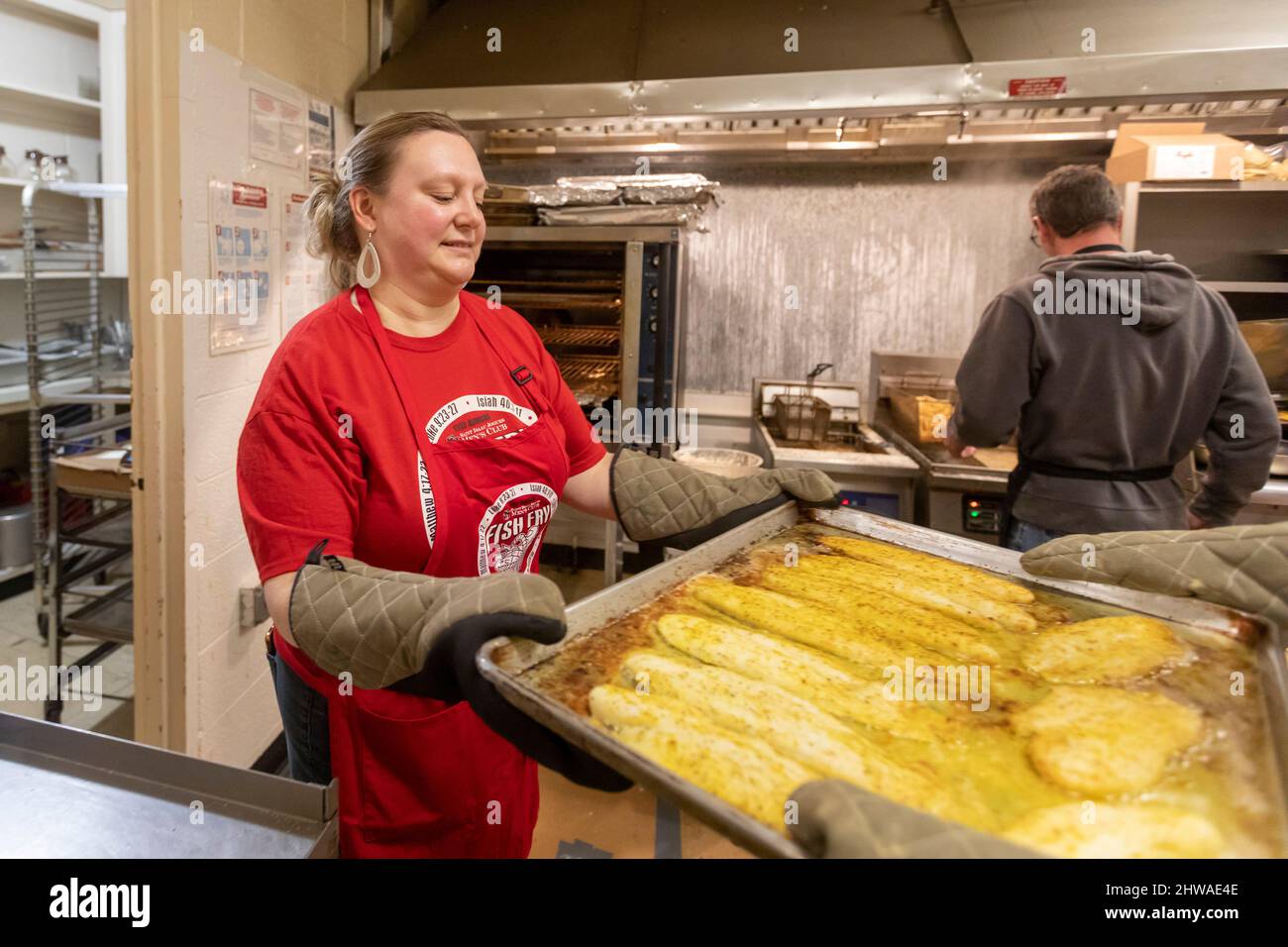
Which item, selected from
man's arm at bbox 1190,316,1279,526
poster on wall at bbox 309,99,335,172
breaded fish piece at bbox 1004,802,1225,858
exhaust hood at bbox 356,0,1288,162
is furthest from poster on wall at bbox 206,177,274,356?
man's arm at bbox 1190,316,1279,526

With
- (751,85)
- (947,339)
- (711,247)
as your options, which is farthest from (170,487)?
(947,339)

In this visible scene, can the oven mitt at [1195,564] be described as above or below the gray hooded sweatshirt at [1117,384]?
below

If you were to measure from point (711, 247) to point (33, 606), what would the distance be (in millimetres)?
4066

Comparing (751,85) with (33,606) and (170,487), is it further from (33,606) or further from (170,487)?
(33,606)

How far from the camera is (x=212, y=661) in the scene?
2494mm

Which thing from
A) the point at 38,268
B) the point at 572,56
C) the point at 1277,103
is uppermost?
the point at 572,56

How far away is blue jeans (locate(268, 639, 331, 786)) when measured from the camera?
1.52 m

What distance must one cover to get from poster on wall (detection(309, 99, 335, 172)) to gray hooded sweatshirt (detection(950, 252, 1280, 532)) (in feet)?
7.91

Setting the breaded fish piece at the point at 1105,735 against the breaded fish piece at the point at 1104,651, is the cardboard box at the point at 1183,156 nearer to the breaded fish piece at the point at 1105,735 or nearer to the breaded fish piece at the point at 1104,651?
the breaded fish piece at the point at 1104,651

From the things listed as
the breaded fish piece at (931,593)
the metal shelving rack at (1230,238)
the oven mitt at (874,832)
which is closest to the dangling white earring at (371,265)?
the breaded fish piece at (931,593)

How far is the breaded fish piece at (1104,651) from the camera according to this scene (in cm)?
107

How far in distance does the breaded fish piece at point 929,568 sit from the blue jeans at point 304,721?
1.04 metres

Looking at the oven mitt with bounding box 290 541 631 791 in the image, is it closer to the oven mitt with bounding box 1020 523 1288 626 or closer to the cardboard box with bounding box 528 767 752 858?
the oven mitt with bounding box 1020 523 1288 626

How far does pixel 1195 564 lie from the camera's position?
1.23 meters
